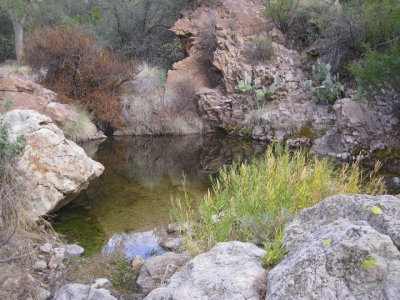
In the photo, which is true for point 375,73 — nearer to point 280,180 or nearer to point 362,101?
point 362,101

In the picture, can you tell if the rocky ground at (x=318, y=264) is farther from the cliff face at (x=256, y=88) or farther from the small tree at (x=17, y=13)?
the small tree at (x=17, y=13)

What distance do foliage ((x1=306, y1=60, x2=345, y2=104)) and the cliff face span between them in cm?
36

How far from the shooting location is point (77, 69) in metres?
12.4

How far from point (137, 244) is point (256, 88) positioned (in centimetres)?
999

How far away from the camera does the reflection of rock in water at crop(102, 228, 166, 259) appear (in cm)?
427

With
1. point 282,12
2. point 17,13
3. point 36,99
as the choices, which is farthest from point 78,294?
point 17,13

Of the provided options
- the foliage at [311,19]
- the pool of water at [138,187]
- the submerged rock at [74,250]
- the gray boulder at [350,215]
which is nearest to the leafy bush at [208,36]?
the foliage at [311,19]

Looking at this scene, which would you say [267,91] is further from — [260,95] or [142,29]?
[142,29]

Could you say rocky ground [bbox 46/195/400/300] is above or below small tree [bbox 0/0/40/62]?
below

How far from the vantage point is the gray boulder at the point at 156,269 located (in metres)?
3.36

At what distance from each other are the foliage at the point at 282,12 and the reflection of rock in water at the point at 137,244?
42.0 feet

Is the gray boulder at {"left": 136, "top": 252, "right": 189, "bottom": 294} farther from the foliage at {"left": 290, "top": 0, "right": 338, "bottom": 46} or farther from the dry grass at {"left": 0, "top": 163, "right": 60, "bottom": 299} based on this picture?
Result: the foliage at {"left": 290, "top": 0, "right": 338, "bottom": 46}

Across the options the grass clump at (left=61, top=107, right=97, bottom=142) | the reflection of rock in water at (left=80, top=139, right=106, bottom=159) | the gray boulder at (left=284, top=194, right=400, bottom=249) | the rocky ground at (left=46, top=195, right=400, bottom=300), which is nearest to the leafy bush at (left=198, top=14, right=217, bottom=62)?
the grass clump at (left=61, top=107, right=97, bottom=142)

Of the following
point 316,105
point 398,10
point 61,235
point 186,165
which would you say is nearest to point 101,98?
point 186,165
